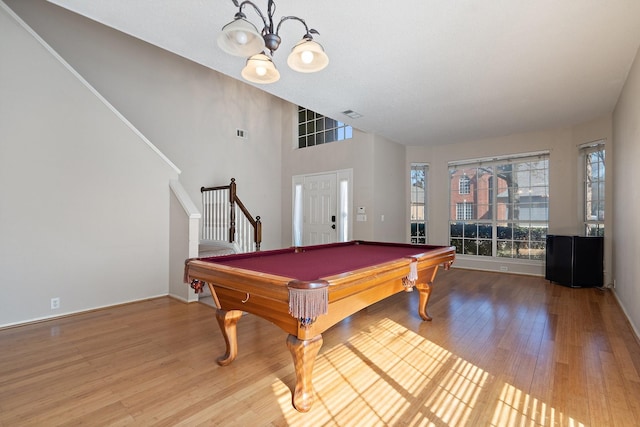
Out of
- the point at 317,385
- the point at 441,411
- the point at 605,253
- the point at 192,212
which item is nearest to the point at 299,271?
the point at 317,385

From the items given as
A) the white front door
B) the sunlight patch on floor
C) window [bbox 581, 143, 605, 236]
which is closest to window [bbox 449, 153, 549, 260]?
window [bbox 581, 143, 605, 236]

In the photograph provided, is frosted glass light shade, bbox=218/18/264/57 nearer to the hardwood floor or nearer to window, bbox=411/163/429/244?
the hardwood floor

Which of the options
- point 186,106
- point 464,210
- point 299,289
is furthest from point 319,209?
point 299,289

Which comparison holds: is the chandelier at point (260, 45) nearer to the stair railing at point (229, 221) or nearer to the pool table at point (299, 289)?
the pool table at point (299, 289)

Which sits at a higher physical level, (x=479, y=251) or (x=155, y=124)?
(x=155, y=124)

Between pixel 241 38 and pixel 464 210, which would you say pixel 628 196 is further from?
pixel 241 38

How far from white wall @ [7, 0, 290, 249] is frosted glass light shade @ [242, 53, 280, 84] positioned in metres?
3.35

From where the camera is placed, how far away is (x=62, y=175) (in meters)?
3.28

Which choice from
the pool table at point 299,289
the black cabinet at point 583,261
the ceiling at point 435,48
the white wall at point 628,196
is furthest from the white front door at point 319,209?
the white wall at point 628,196

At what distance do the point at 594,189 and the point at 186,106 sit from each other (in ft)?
22.7

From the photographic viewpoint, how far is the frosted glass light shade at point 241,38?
5.87ft

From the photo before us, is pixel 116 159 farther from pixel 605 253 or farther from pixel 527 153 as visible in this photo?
pixel 605 253

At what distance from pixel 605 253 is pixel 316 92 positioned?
4.94m

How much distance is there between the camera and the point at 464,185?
6.19 meters
